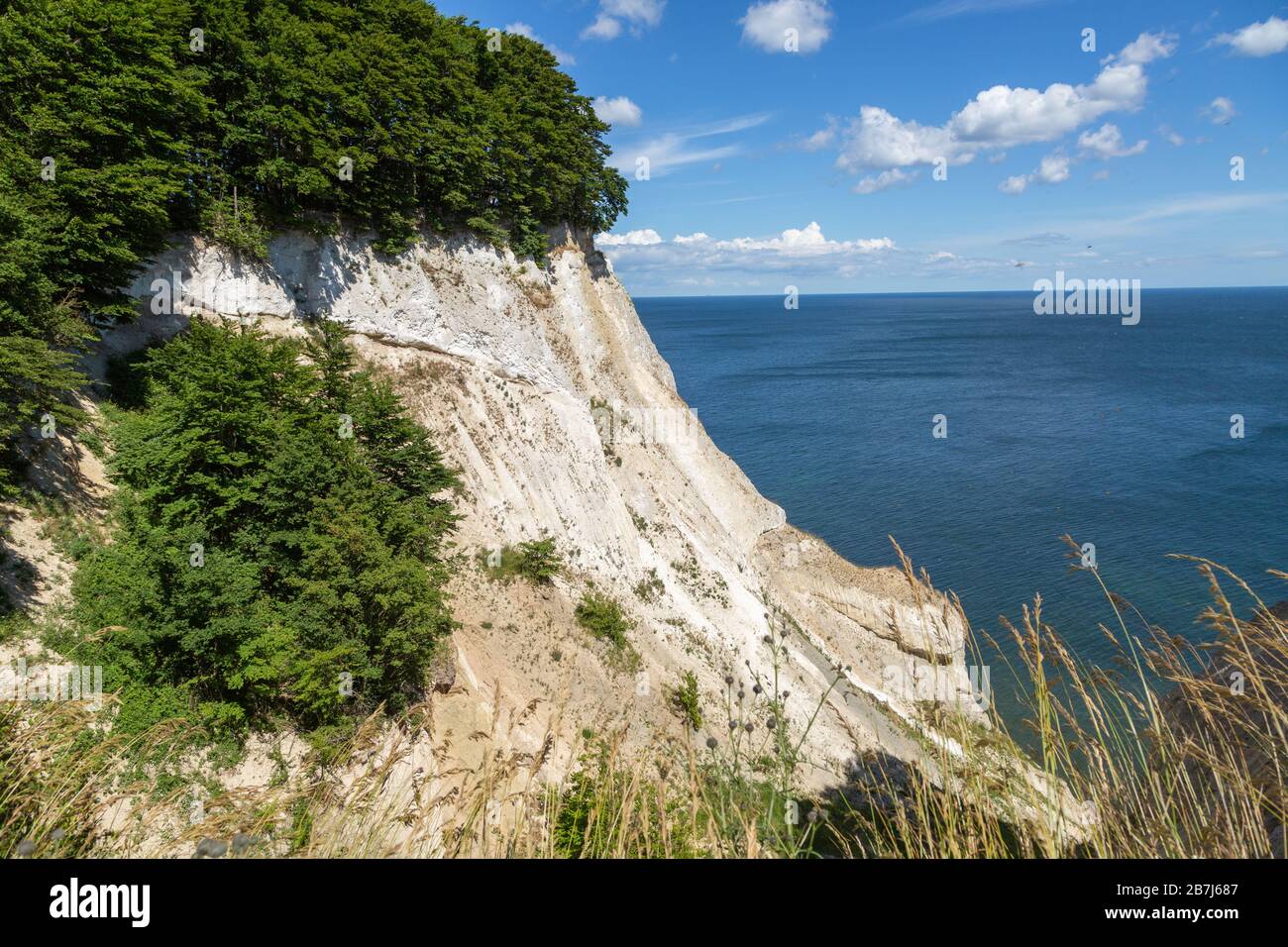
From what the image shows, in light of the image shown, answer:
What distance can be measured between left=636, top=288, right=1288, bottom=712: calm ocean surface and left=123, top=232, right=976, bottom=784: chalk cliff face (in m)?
8.15

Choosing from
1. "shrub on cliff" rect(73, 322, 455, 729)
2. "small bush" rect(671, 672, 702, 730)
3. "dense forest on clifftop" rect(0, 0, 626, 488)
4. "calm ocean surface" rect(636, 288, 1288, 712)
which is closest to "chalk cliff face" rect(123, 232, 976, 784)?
"small bush" rect(671, 672, 702, 730)

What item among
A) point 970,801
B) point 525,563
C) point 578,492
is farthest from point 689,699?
point 970,801

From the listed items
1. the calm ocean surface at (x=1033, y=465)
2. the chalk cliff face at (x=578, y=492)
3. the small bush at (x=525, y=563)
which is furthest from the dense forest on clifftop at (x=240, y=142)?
the calm ocean surface at (x=1033, y=465)

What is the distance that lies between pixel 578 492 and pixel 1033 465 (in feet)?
149

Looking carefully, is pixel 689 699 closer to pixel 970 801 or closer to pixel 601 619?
pixel 601 619

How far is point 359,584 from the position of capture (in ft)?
56.0

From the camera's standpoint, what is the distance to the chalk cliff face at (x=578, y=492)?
2467 centimetres

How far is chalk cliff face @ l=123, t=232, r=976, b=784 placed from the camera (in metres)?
24.7

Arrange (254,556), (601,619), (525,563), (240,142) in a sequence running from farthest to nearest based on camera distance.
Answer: (601,619) → (525,563) → (240,142) → (254,556)

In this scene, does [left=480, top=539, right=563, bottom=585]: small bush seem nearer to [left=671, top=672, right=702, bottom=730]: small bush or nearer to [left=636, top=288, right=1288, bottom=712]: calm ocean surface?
[left=671, top=672, right=702, bottom=730]: small bush

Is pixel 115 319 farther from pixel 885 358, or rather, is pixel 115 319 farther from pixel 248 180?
pixel 885 358

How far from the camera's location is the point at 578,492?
3138 centimetres

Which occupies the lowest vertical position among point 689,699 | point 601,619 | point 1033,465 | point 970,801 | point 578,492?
point 689,699
